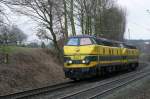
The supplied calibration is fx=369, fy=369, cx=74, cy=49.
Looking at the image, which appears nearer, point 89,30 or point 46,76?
point 46,76

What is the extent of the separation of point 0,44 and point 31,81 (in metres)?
4.23

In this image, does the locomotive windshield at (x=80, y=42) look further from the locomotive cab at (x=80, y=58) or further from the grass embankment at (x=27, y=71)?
the grass embankment at (x=27, y=71)

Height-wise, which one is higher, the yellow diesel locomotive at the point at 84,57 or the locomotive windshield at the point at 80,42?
the locomotive windshield at the point at 80,42

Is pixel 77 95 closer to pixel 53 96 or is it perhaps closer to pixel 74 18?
pixel 53 96

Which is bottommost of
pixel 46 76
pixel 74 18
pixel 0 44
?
pixel 46 76

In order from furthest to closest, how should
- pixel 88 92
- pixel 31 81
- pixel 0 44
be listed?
pixel 31 81, pixel 0 44, pixel 88 92

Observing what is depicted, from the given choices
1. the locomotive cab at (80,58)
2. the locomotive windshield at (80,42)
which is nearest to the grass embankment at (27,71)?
the locomotive cab at (80,58)

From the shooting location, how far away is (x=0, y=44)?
2189 cm

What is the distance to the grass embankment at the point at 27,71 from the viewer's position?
2249 centimetres

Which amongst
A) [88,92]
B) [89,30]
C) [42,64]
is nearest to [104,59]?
[42,64]

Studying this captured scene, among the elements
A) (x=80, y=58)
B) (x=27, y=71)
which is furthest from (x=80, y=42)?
(x=27, y=71)

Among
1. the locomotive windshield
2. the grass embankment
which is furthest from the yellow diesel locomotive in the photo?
the grass embankment

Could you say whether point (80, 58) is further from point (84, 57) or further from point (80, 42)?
point (80, 42)

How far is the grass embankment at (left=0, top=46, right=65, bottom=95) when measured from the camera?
22.5 meters
